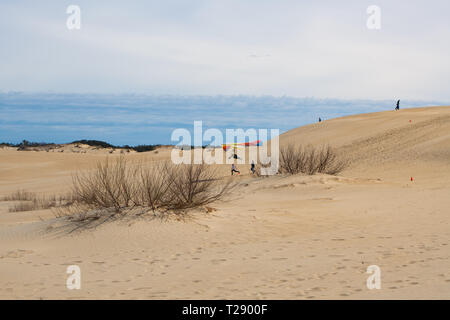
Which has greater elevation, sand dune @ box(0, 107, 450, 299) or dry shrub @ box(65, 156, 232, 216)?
dry shrub @ box(65, 156, 232, 216)

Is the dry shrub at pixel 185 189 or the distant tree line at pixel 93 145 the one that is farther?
the distant tree line at pixel 93 145

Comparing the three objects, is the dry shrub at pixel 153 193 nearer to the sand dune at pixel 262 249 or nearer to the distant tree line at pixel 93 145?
the sand dune at pixel 262 249

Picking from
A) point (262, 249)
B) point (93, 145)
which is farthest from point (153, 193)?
point (93, 145)

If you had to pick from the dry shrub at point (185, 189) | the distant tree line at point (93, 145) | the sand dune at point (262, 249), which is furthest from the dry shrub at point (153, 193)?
the distant tree line at point (93, 145)

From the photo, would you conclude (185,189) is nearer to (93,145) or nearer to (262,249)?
(262,249)

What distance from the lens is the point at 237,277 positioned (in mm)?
7754

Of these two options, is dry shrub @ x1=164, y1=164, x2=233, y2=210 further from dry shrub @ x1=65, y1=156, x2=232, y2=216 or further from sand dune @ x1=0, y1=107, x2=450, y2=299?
sand dune @ x1=0, y1=107, x2=450, y2=299

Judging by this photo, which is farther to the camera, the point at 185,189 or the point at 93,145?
the point at 93,145

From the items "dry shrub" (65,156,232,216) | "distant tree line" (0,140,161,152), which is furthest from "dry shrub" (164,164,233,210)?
"distant tree line" (0,140,161,152)

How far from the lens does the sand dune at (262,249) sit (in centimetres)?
715

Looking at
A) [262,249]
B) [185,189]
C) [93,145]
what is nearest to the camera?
[262,249]

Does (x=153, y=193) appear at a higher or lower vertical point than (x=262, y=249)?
higher

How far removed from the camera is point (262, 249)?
9.70m

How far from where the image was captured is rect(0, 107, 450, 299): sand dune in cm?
715
